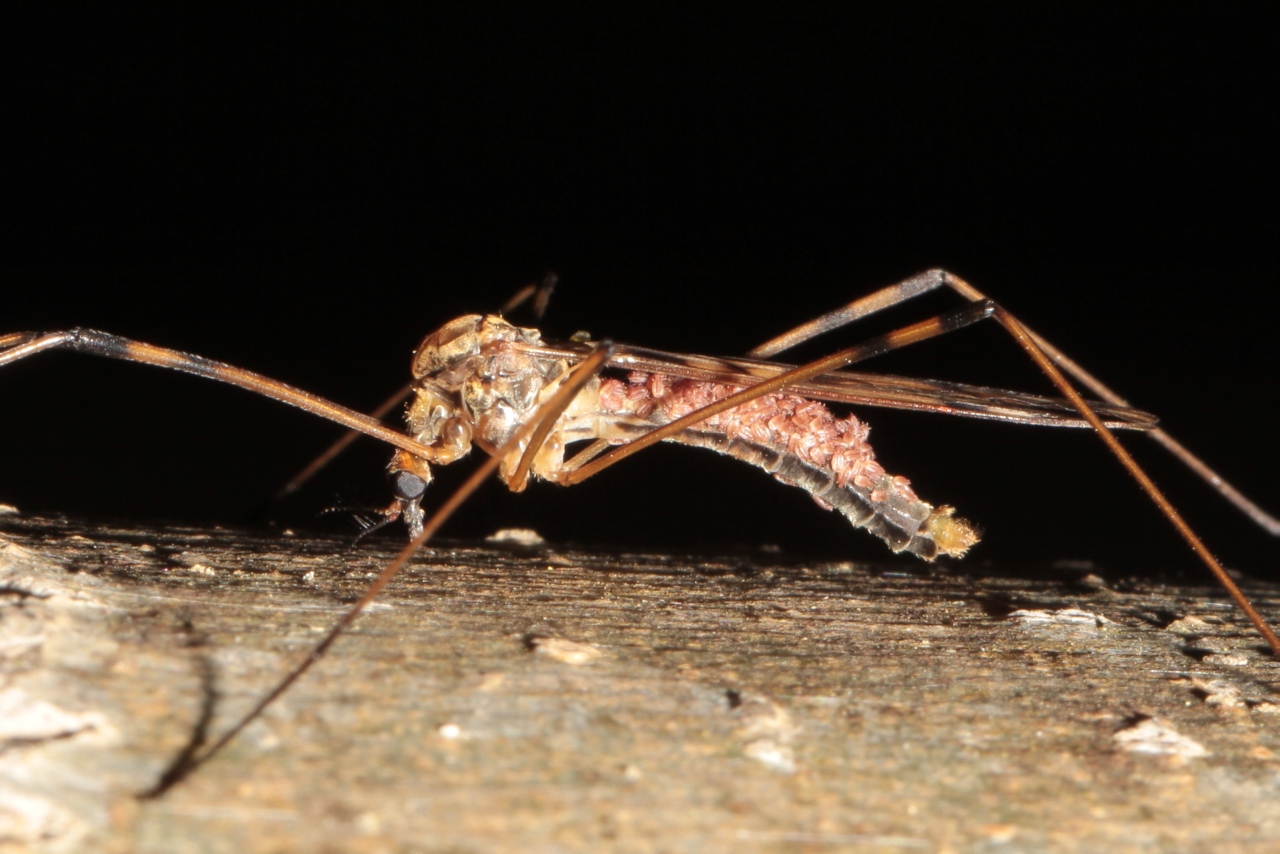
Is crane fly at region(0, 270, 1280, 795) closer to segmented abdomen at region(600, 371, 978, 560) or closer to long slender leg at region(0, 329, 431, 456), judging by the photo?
segmented abdomen at region(600, 371, 978, 560)

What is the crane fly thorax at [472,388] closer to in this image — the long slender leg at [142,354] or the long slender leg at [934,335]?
the long slender leg at [934,335]

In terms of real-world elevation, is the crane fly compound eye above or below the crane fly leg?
below

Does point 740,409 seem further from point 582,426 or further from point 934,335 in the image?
point 934,335

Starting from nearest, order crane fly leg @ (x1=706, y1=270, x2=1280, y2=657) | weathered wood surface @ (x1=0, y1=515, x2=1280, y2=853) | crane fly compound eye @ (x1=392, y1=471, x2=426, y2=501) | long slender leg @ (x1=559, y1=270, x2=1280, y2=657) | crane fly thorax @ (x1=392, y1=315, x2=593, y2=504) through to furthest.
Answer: weathered wood surface @ (x1=0, y1=515, x2=1280, y2=853) < crane fly leg @ (x1=706, y1=270, x2=1280, y2=657) < long slender leg @ (x1=559, y1=270, x2=1280, y2=657) < crane fly compound eye @ (x1=392, y1=471, x2=426, y2=501) < crane fly thorax @ (x1=392, y1=315, x2=593, y2=504)

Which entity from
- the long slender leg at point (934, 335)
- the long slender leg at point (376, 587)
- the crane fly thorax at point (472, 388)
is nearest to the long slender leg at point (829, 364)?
the long slender leg at point (934, 335)

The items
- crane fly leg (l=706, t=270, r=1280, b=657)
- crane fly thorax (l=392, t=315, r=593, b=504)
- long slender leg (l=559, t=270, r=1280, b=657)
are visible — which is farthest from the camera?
crane fly thorax (l=392, t=315, r=593, b=504)

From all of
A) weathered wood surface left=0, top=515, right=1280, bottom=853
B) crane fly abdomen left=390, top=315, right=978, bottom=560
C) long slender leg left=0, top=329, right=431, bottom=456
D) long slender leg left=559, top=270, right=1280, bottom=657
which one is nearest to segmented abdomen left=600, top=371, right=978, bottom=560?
crane fly abdomen left=390, top=315, right=978, bottom=560

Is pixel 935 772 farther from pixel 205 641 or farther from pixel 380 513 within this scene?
pixel 380 513

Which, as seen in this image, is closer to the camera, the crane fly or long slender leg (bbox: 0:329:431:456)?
long slender leg (bbox: 0:329:431:456)

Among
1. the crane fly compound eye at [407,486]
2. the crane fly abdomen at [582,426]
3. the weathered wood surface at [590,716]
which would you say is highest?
the crane fly abdomen at [582,426]
